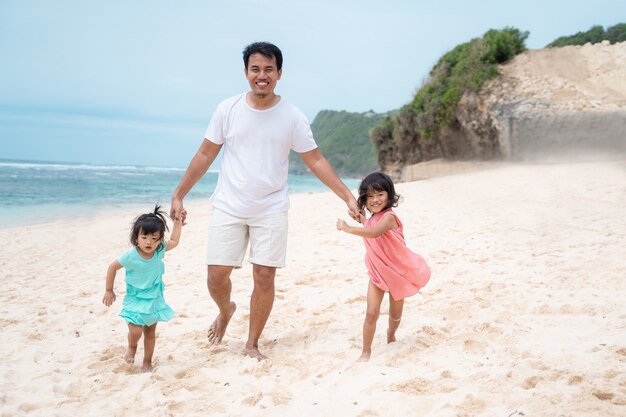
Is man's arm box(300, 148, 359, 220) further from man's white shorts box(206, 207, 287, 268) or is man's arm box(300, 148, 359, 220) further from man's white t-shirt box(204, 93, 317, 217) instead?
man's white shorts box(206, 207, 287, 268)

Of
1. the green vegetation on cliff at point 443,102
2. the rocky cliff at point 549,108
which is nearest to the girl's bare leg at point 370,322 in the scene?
the rocky cliff at point 549,108

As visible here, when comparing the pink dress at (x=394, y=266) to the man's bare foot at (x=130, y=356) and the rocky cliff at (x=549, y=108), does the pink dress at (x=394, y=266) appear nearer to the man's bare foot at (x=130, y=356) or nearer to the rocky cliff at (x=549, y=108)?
the man's bare foot at (x=130, y=356)

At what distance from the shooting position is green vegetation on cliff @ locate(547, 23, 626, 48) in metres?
28.0

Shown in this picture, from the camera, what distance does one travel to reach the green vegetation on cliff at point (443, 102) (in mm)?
18750

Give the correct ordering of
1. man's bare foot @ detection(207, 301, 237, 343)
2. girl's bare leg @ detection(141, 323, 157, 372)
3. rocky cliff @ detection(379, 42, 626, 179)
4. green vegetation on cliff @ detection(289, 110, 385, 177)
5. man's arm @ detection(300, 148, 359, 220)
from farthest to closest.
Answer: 1. green vegetation on cliff @ detection(289, 110, 385, 177)
2. rocky cliff @ detection(379, 42, 626, 179)
3. man's bare foot @ detection(207, 301, 237, 343)
4. man's arm @ detection(300, 148, 359, 220)
5. girl's bare leg @ detection(141, 323, 157, 372)

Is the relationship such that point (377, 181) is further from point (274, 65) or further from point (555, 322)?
point (555, 322)

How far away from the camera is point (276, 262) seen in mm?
3703

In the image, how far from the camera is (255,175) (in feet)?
11.8

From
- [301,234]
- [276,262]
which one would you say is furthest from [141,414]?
[301,234]

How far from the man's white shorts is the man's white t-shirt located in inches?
2.4

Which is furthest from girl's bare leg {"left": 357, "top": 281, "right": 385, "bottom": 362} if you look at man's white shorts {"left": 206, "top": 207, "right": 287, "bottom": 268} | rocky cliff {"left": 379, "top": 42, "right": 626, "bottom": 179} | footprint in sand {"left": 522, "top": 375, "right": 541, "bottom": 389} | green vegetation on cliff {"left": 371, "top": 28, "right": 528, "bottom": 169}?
green vegetation on cliff {"left": 371, "top": 28, "right": 528, "bottom": 169}

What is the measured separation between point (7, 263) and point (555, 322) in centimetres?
780

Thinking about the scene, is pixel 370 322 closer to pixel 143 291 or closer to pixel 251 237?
pixel 251 237

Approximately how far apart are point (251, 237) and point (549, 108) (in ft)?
50.3
